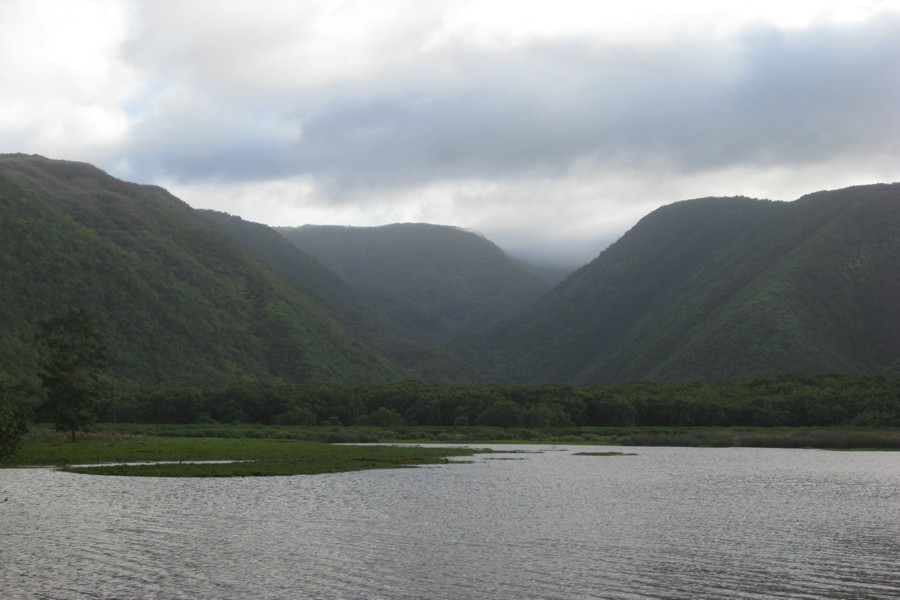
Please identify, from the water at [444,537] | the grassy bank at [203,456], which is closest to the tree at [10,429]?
the grassy bank at [203,456]

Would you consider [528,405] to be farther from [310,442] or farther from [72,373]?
[72,373]

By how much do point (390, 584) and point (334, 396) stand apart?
133920 millimetres

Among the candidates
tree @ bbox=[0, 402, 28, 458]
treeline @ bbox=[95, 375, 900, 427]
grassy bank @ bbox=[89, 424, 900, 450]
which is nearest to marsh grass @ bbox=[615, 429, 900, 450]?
grassy bank @ bbox=[89, 424, 900, 450]

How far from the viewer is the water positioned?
30.5m

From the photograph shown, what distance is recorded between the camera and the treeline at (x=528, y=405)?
14912 cm

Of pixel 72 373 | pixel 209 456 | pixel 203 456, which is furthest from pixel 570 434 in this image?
pixel 72 373

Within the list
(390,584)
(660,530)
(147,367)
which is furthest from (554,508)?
(147,367)

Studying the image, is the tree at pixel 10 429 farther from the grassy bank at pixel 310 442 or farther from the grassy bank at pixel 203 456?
the grassy bank at pixel 310 442

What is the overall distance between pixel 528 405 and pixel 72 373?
85.3 meters

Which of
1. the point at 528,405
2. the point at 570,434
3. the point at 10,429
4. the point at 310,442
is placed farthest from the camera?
the point at 528,405

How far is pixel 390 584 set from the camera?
101 ft

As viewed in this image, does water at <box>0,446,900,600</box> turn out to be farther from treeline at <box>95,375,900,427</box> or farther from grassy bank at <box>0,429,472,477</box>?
treeline at <box>95,375,900,427</box>

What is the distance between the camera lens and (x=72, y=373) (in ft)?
332

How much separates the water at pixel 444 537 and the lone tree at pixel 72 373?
3133 centimetres
